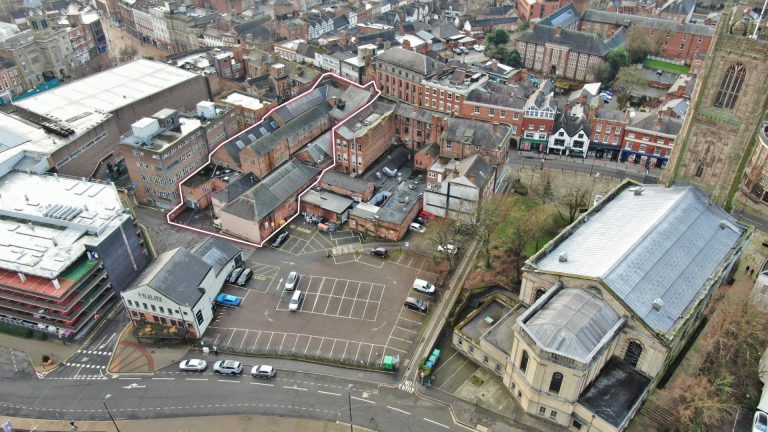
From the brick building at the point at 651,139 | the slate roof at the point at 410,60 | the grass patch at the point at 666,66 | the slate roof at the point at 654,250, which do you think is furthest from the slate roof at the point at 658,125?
the grass patch at the point at 666,66

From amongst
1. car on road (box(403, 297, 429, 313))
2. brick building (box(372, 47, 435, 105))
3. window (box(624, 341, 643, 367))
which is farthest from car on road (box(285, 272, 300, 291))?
brick building (box(372, 47, 435, 105))

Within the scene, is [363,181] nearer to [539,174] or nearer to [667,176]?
[539,174]

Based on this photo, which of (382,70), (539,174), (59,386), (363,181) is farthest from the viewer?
(382,70)

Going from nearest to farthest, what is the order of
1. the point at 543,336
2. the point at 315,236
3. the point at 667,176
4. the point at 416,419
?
the point at 543,336, the point at 416,419, the point at 667,176, the point at 315,236

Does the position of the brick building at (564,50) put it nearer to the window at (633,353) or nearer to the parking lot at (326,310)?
the parking lot at (326,310)

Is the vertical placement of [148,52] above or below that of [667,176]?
below

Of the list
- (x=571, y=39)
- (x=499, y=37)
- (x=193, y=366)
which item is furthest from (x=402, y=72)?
(x=193, y=366)

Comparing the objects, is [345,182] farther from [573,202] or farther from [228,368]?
[228,368]

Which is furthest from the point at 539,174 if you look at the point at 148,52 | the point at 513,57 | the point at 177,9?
the point at 148,52
